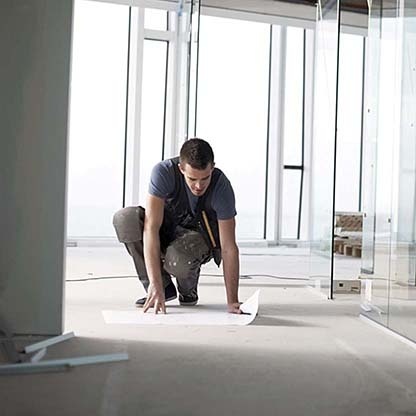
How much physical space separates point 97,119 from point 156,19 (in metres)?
1.28

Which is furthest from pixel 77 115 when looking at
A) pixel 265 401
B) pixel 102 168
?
pixel 265 401

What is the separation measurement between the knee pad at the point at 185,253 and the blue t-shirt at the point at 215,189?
8.6 inches

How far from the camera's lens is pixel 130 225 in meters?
2.96

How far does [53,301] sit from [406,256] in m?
1.73

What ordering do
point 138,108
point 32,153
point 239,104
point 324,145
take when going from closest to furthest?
point 32,153
point 324,145
point 138,108
point 239,104

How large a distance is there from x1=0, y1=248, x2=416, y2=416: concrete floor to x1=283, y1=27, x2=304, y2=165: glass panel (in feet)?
16.7

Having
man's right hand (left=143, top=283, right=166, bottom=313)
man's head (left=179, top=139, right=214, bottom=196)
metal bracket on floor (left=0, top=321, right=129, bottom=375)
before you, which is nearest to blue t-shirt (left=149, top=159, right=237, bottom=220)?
man's head (left=179, top=139, right=214, bottom=196)

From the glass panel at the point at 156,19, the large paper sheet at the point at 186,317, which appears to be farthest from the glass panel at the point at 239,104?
the large paper sheet at the point at 186,317

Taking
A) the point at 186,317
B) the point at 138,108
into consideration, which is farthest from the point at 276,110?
the point at 186,317

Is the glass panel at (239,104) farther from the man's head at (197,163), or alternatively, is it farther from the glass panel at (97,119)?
the man's head at (197,163)

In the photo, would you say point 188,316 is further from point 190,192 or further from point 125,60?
point 125,60

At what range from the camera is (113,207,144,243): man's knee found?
9.72 ft

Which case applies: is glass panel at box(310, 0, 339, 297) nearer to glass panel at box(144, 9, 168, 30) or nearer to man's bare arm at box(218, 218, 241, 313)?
man's bare arm at box(218, 218, 241, 313)

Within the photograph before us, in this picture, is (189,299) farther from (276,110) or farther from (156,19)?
(276,110)
